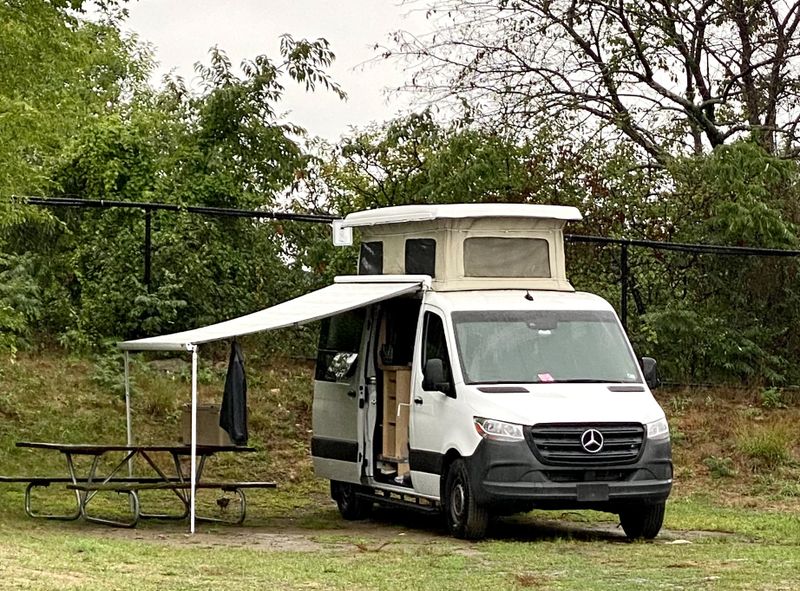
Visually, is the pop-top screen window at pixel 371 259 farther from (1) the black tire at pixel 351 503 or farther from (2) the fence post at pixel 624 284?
(2) the fence post at pixel 624 284

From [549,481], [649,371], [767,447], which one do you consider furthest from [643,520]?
[767,447]


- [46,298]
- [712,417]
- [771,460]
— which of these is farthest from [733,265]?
[46,298]

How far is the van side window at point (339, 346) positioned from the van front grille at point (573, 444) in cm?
318

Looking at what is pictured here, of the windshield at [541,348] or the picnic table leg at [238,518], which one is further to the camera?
the picnic table leg at [238,518]

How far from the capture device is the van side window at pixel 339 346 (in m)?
16.0

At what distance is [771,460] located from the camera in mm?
19000

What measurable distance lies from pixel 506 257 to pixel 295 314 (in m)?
2.10

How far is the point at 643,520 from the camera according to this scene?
545 inches

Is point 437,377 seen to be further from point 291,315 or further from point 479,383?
point 291,315

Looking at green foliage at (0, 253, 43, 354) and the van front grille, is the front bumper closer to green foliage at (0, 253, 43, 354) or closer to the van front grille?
the van front grille

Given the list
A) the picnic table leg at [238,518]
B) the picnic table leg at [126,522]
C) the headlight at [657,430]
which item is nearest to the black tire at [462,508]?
the headlight at [657,430]

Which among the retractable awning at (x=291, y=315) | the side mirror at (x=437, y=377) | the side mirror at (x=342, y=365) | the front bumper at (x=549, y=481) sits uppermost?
the retractable awning at (x=291, y=315)

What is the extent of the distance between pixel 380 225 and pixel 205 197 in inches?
314

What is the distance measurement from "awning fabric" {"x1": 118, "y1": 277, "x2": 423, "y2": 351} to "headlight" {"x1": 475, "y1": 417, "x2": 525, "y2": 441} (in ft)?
6.00
